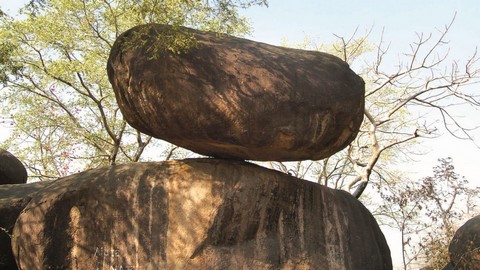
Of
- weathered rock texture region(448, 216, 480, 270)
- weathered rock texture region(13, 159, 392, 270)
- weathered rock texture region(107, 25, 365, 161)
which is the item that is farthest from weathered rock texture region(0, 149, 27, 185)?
weathered rock texture region(448, 216, 480, 270)

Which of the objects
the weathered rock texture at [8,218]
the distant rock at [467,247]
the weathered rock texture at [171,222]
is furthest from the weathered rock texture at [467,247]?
the weathered rock texture at [8,218]

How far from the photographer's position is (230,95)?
6.73 metres

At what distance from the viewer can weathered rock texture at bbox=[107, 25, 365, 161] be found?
22.1ft

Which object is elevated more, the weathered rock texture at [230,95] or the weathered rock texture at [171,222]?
the weathered rock texture at [230,95]

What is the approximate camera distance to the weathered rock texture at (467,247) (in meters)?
9.83

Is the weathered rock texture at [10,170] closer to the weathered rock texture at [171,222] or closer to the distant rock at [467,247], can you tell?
the weathered rock texture at [171,222]

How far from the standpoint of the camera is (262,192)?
23.9 ft

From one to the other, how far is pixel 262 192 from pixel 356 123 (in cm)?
181

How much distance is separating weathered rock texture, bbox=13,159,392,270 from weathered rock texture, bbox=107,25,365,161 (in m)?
0.55

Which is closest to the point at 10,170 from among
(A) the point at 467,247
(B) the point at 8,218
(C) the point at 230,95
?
(B) the point at 8,218

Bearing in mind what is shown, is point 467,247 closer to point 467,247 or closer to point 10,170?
point 467,247

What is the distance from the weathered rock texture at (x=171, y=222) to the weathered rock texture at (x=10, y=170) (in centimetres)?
420

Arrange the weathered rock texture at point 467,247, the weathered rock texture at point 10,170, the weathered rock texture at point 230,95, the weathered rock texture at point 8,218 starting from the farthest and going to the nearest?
1. the weathered rock texture at point 10,170
2. the weathered rock texture at point 467,247
3. the weathered rock texture at point 8,218
4. the weathered rock texture at point 230,95

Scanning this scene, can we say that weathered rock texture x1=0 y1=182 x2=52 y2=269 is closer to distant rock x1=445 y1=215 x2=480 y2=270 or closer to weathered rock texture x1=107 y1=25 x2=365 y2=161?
weathered rock texture x1=107 y1=25 x2=365 y2=161
